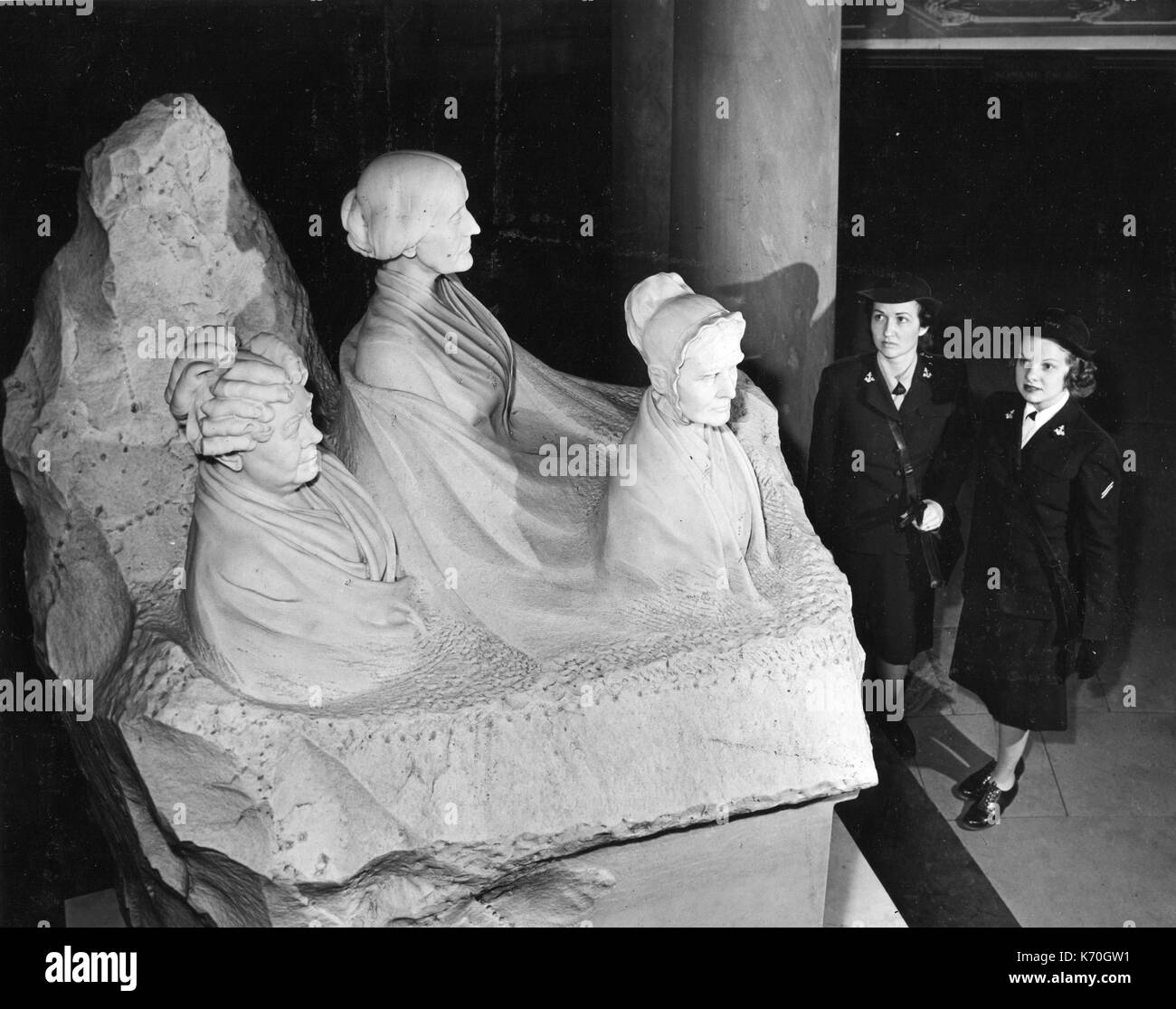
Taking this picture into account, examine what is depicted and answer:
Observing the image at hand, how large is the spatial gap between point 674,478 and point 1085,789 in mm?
1837

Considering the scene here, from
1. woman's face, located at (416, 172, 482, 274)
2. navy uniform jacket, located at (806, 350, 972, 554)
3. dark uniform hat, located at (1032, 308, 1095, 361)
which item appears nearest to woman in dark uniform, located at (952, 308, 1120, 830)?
dark uniform hat, located at (1032, 308, 1095, 361)

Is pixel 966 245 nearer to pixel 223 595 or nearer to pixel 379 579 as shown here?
pixel 379 579

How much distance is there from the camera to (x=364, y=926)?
4.17 m

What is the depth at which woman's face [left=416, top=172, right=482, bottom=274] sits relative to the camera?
4566mm

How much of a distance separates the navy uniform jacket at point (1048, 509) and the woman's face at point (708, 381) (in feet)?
3.84

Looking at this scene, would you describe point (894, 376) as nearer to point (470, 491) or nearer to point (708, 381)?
point (708, 381)

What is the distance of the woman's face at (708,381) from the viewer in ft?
13.9

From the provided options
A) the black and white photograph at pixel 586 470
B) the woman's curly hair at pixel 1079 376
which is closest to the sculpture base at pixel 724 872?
the black and white photograph at pixel 586 470

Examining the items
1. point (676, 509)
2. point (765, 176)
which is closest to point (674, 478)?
point (676, 509)

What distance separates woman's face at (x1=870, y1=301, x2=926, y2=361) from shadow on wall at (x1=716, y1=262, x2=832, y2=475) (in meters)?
→ 0.44

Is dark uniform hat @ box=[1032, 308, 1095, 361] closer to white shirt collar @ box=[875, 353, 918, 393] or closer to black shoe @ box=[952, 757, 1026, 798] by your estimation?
white shirt collar @ box=[875, 353, 918, 393]

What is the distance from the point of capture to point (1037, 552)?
17.0 feet

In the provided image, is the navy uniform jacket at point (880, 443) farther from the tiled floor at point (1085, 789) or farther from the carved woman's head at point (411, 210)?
the carved woman's head at point (411, 210)

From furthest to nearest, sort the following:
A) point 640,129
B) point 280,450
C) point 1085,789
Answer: point 640,129
point 1085,789
point 280,450
